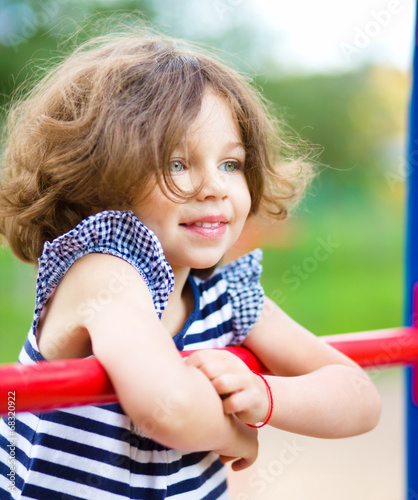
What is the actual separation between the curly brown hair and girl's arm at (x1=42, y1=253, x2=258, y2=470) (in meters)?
0.12

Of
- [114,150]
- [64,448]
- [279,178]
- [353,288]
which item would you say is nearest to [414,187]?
[279,178]

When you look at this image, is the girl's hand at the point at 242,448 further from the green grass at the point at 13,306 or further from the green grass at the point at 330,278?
the green grass at the point at 13,306

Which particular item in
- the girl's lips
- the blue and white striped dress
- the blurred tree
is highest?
the blurred tree

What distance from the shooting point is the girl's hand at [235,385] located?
1.83ft

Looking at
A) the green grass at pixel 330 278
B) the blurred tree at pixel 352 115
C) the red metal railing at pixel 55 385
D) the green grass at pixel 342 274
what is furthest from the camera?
the blurred tree at pixel 352 115

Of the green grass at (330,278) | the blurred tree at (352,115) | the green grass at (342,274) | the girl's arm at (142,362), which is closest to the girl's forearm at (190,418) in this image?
the girl's arm at (142,362)

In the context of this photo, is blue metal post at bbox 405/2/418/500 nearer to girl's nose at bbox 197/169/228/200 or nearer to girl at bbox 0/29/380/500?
girl at bbox 0/29/380/500

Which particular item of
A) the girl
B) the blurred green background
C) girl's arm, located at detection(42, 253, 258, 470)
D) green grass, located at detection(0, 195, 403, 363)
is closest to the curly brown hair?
the girl

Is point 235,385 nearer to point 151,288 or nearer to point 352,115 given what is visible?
point 151,288

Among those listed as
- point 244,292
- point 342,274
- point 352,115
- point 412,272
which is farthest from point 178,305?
point 352,115

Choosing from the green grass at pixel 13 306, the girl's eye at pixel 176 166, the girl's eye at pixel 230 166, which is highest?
the green grass at pixel 13 306

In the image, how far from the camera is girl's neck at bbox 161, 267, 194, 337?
0.73 m

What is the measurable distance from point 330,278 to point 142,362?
624cm

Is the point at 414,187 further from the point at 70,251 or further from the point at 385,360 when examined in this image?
the point at 70,251
